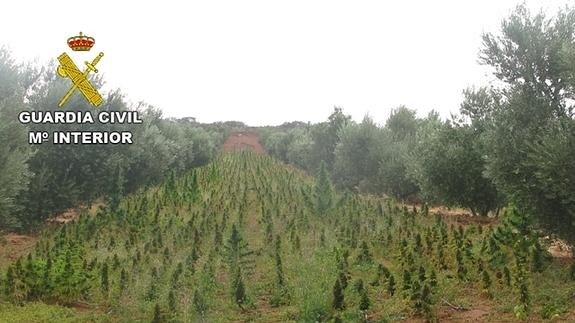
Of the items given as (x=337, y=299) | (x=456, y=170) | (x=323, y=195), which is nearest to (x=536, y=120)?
(x=337, y=299)

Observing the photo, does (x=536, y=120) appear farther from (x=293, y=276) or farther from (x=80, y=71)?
(x=80, y=71)

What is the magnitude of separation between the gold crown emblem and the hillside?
6.96 metres

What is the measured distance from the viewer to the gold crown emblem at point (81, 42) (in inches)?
768

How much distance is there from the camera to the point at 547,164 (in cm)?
1182

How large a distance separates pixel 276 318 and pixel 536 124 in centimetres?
859

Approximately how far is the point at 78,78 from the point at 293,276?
15.6m

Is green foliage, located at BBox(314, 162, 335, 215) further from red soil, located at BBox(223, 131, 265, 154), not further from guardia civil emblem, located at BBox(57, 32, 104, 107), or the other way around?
red soil, located at BBox(223, 131, 265, 154)

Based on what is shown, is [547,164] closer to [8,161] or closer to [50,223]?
[8,161]

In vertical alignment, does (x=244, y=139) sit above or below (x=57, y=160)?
above

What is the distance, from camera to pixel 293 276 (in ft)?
42.9

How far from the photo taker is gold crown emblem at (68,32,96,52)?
19516 millimetres

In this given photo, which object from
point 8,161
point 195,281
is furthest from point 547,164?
point 8,161

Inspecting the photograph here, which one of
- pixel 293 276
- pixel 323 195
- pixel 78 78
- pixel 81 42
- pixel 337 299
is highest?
pixel 81 42

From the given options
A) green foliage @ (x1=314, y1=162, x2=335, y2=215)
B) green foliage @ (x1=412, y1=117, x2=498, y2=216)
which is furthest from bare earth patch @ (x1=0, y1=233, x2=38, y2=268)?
green foliage @ (x1=412, y1=117, x2=498, y2=216)
